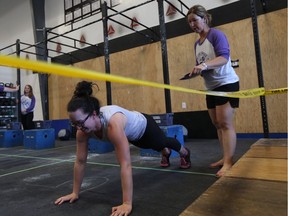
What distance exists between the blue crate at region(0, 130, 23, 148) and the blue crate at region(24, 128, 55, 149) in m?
0.76

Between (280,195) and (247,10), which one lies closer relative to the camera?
(280,195)

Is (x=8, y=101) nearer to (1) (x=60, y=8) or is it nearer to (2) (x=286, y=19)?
(1) (x=60, y=8)

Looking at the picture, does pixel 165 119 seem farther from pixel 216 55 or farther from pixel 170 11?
pixel 170 11

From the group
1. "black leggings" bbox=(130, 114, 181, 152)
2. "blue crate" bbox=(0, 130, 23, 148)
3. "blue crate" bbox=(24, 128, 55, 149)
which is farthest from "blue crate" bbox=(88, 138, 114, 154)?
"blue crate" bbox=(0, 130, 23, 148)

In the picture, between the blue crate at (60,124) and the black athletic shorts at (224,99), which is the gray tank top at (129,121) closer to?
the black athletic shorts at (224,99)

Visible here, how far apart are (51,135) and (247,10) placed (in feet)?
11.9

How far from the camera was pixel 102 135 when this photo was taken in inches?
48.4

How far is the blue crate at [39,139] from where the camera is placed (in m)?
3.90

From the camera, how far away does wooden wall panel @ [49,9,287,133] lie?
11.2 feet

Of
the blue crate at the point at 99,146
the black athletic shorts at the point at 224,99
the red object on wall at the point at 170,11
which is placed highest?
the red object on wall at the point at 170,11

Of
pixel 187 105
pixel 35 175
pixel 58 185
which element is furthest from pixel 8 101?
pixel 58 185

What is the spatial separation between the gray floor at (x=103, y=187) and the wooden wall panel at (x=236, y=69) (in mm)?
1623

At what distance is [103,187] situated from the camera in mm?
1577

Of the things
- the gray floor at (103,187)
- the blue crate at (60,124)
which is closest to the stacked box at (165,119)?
the gray floor at (103,187)
